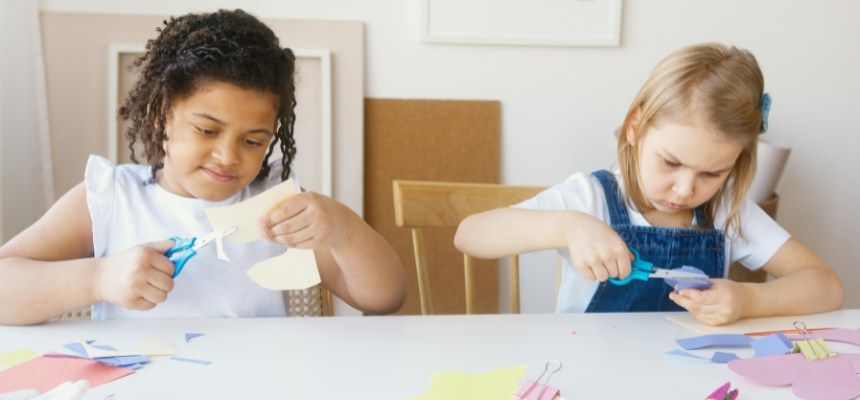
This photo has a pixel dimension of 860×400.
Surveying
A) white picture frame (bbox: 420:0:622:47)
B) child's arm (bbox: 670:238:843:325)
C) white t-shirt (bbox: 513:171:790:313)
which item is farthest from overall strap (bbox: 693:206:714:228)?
white picture frame (bbox: 420:0:622:47)

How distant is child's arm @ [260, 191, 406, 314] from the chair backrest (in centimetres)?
13

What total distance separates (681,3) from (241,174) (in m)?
1.56

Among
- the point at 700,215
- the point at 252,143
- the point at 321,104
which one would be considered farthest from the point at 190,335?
the point at 321,104

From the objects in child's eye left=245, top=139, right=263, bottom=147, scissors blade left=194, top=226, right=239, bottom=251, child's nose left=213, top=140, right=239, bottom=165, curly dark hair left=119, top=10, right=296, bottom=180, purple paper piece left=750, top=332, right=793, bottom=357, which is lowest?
purple paper piece left=750, top=332, right=793, bottom=357

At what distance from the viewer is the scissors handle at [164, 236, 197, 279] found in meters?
0.95

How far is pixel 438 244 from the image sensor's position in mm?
2225

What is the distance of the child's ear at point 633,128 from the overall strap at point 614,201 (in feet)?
0.29

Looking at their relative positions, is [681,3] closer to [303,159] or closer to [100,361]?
[303,159]

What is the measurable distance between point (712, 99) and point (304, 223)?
0.59 metres

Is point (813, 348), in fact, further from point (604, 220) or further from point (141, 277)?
point (141, 277)

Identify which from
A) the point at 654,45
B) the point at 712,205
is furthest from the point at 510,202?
the point at 654,45

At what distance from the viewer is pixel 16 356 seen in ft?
2.80

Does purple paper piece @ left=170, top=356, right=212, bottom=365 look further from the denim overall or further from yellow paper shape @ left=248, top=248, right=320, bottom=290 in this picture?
the denim overall

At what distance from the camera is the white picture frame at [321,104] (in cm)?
210
